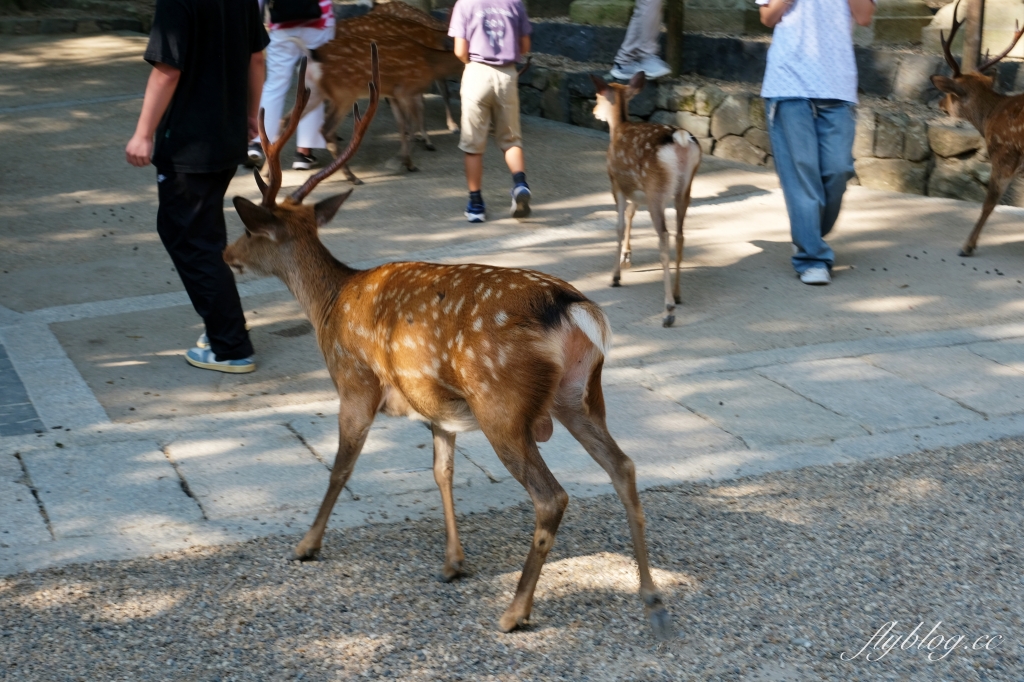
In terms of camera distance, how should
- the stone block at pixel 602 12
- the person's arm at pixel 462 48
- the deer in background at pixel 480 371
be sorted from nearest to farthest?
the deer in background at pixel 480 371 → the person's arm at pixel 462 48 → the stone block at pixel 602 12

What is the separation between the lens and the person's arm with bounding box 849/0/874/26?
266 inches

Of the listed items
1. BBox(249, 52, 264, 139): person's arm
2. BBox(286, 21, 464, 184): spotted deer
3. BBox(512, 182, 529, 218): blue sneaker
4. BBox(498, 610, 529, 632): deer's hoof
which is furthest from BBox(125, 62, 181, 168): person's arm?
BBox(286, 21, 464, 184): spotted deer

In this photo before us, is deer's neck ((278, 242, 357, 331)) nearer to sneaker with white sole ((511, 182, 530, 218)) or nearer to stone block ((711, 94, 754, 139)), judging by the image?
sneaker with white sole ((511, 182, 530, 218))

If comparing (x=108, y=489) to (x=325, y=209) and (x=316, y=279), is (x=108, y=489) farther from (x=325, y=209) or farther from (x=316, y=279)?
(x=325, y=209)

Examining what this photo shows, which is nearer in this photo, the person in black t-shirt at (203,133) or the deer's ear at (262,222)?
the deer's ear at (262,222)

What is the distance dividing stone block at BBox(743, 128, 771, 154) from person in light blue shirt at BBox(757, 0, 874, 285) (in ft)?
8.78

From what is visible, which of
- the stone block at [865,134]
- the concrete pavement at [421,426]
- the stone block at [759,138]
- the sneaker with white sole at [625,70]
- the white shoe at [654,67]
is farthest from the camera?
the sneaker with white sole at [625,70]

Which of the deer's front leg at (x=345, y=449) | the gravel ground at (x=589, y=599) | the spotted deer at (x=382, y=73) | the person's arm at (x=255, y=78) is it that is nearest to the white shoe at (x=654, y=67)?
the spotted deer at (x=382, y=73)

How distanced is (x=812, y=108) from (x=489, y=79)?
2263 mm

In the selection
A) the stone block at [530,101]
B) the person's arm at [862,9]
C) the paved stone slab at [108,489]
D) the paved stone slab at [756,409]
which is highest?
the person's arm at [862,9]

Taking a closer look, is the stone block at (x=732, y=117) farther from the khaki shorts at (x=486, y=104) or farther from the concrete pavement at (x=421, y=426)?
the khaki shorts at (x=486, y=104)

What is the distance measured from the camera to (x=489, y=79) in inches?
307

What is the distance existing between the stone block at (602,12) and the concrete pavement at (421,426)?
11.4ft

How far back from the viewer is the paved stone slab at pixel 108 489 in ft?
13.1
